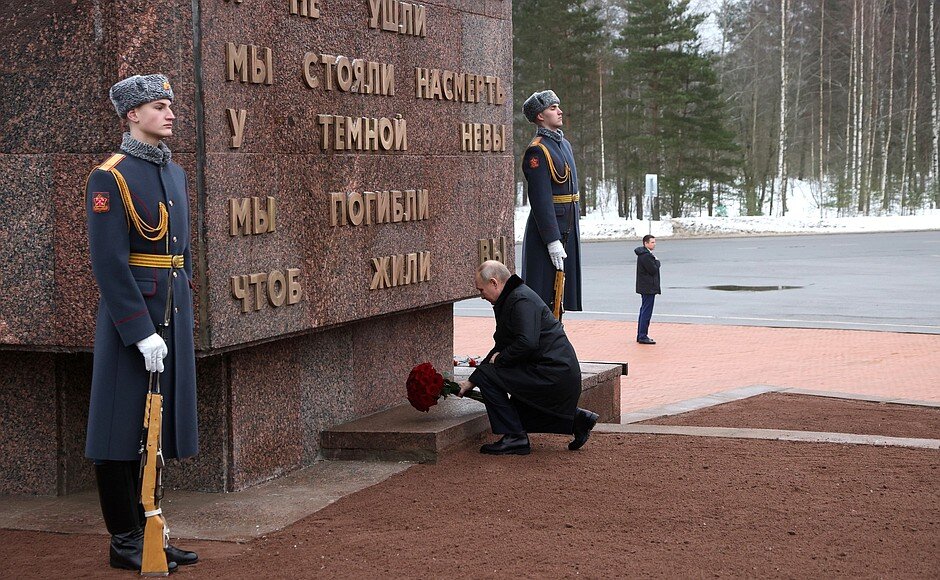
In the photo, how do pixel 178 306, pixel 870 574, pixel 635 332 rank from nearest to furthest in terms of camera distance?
pixel 870 574
pixel 178 306
pixel 635 332

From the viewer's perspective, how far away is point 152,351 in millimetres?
4895

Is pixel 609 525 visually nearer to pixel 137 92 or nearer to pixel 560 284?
pixel 137 92

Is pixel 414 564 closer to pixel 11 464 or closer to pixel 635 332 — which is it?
pixel 11 464

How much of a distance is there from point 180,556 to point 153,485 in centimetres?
33

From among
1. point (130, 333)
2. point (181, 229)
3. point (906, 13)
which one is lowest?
point (130, 333)

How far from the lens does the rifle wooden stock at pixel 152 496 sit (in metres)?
4.92

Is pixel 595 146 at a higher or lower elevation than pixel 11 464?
higher

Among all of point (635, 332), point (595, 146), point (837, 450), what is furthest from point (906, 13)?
point (837, 450)

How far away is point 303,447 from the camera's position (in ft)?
22.9

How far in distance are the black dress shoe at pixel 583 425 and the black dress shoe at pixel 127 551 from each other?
285cm

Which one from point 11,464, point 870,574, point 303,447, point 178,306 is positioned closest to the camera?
point 870,574

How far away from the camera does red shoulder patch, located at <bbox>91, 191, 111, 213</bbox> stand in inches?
194

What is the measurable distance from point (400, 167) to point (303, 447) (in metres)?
1.84

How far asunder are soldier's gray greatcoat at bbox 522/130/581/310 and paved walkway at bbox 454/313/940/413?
1893mm
